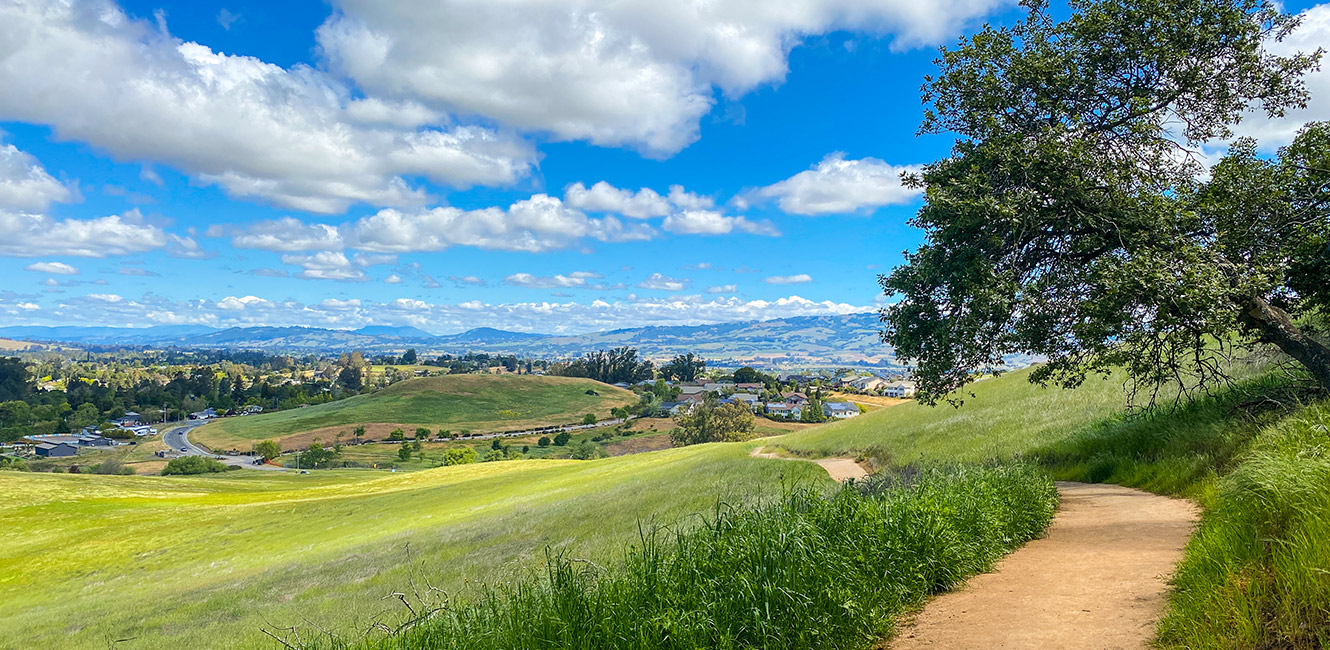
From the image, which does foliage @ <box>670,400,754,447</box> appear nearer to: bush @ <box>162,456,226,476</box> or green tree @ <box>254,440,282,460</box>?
bush @ <box>162,456,226,476</box>

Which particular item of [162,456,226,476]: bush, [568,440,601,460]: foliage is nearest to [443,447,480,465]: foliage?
[568,440,601,460]: foliage

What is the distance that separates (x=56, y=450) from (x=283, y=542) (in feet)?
496

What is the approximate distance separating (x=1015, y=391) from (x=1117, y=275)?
2764 centimetres

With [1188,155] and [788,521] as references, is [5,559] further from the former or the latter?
[1188,155]

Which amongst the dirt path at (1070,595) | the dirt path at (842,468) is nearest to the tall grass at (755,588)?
the dirt path at (1070,595)

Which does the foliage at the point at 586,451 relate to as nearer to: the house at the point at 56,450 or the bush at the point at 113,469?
the bush at the point at 113,469

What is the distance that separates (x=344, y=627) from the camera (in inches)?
600

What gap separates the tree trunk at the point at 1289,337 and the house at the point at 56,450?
598ft

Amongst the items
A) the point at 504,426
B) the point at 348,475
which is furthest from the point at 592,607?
the point at 504,426

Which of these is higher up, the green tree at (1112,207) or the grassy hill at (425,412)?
the green tree at (1112,207)

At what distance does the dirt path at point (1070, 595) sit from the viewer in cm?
608

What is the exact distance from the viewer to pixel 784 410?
158375 mm

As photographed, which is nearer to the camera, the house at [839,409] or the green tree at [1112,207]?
the green tree at [1112,207]

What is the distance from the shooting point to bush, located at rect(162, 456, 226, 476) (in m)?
108
